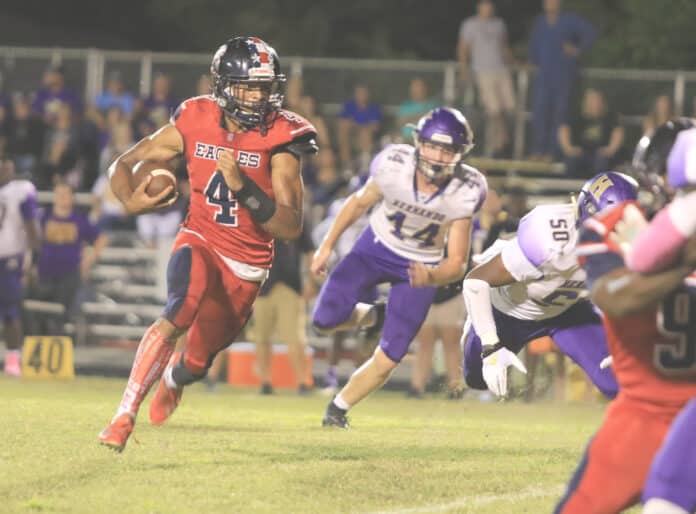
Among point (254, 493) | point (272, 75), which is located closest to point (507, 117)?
point (272, 75)

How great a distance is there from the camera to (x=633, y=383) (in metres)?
5.38

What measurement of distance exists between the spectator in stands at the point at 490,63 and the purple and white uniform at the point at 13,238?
A: 5553 mm

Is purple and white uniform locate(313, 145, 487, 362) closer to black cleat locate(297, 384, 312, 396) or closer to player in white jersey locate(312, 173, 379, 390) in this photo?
player in white jersey locate(312, 173, 379, 390)

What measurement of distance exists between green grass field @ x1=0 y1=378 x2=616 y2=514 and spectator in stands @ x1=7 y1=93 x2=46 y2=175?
864 centimetres

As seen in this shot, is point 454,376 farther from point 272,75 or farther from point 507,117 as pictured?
point 272,75

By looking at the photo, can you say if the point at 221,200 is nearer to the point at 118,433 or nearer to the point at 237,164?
the point at 237,164

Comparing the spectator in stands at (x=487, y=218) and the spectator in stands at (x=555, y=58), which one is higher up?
the spectator in stands at (x=555, y=58)

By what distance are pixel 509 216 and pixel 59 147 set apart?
22.4 ft

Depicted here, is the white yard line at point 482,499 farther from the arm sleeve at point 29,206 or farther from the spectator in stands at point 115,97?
the spectator in stands at point 115,97

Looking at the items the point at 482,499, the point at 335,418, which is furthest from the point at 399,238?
the point at 482,499

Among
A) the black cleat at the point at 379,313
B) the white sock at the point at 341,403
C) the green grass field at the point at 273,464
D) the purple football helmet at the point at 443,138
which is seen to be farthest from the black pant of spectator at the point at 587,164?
the white sock at the point at 341,403

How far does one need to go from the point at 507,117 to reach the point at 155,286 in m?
4.69

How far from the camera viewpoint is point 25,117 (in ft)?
63.9

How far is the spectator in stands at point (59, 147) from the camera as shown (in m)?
19.1
